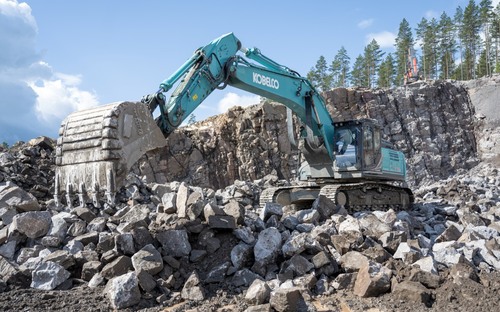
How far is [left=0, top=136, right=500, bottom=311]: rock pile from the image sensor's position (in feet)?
16.4

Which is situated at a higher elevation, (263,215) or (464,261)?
(263,215)

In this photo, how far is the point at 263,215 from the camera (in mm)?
7223

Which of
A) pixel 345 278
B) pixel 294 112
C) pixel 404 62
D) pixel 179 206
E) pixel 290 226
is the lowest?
pixel 345 278

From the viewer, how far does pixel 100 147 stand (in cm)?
539

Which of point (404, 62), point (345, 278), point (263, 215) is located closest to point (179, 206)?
point (263, 215)

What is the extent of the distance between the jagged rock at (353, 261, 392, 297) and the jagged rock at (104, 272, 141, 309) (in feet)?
8.36

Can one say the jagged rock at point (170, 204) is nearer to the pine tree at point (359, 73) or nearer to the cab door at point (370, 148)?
the cab door at point (370, 148)

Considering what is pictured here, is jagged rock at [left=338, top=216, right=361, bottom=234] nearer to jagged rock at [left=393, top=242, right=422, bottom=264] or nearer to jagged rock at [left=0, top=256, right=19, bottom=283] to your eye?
jagged rock at [left=393, top=242, right=422, bottom=264]

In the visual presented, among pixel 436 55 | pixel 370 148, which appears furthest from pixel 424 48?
pixel 370 148

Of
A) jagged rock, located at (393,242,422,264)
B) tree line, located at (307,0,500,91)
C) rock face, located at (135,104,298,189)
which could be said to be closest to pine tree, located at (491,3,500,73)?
tree line, located at (307,0,500,91)

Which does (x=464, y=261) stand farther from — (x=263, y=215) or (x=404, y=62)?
(x=404, y=62)

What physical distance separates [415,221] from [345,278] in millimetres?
4031

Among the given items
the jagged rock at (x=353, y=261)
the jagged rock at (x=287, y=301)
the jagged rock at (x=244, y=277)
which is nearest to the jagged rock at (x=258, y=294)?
the jagged rock at (x=287, y=301)

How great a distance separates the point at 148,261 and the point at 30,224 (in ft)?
6.68
